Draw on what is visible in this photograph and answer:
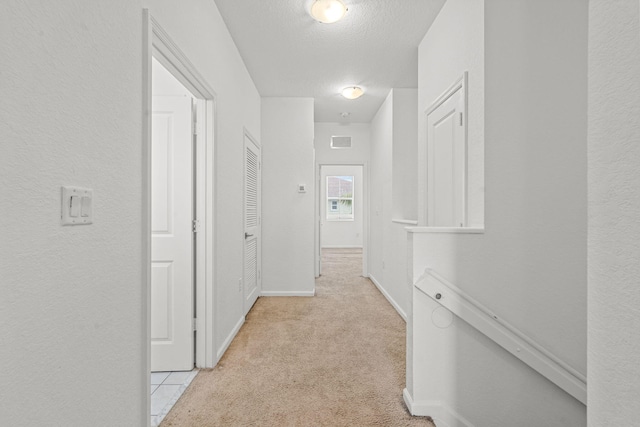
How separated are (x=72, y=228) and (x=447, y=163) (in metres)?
2.23

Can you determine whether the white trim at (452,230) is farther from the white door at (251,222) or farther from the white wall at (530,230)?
the white door at (251,222)

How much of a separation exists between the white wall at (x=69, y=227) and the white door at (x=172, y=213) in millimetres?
884

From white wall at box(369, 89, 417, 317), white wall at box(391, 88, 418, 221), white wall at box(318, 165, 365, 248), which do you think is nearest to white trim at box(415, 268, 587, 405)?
white wall at box(369, 89, 417, 317)

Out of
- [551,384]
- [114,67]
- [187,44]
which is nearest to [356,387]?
[551,384]

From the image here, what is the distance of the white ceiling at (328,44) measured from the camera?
2365mm

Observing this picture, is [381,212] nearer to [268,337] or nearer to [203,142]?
[268,337]

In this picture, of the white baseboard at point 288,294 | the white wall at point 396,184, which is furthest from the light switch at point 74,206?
the white baseboard at point 288,294

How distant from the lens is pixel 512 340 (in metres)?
1.59

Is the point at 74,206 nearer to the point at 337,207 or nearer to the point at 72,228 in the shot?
the point at 72,228

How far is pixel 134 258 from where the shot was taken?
4.08ft

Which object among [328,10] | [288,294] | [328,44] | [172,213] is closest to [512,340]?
[172,213]

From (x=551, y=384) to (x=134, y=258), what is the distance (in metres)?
2.07

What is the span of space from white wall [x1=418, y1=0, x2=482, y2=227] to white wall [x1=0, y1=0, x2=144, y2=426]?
67.7 inches

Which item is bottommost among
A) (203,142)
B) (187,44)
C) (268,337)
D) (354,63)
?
(268,337)
